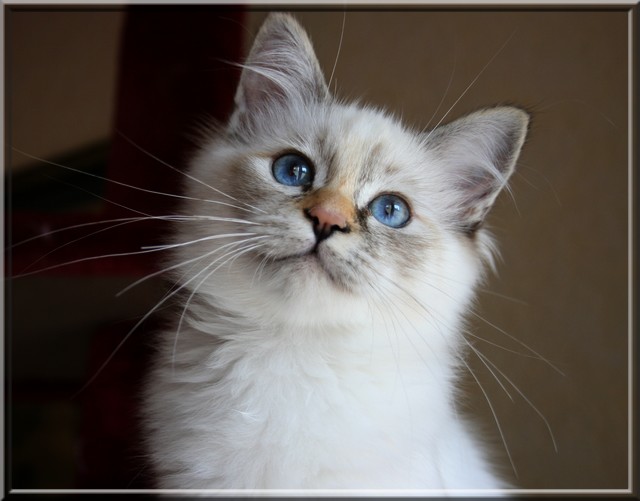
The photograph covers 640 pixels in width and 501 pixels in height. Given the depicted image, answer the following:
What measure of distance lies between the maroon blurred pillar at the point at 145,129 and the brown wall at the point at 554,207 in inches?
5.0

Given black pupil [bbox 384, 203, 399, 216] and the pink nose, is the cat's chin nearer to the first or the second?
the pink nose

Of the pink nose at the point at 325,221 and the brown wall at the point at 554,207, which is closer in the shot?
the pink nose at the point at 325,221

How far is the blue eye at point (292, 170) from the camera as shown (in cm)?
88

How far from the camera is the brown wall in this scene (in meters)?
0.89

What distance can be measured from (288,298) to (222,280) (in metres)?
0.13

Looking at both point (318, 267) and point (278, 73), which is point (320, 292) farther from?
point (278, 73)

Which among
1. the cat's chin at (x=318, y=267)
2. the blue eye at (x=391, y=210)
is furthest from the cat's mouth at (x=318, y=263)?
the blue eye at (x=391, y=210)

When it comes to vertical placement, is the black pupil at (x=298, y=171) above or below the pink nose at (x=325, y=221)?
above

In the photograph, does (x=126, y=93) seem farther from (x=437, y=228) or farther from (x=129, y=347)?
(x=437, y=228)

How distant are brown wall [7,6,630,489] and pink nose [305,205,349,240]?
266mm

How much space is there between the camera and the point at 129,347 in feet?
3.24

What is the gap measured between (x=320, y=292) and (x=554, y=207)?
41cm

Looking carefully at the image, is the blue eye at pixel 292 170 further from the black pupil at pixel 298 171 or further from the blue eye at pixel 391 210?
the blue eye at pixel 391 210

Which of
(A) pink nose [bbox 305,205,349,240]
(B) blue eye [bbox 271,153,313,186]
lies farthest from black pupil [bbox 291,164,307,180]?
(A) pink nose [bbox 305,205,349,240]
